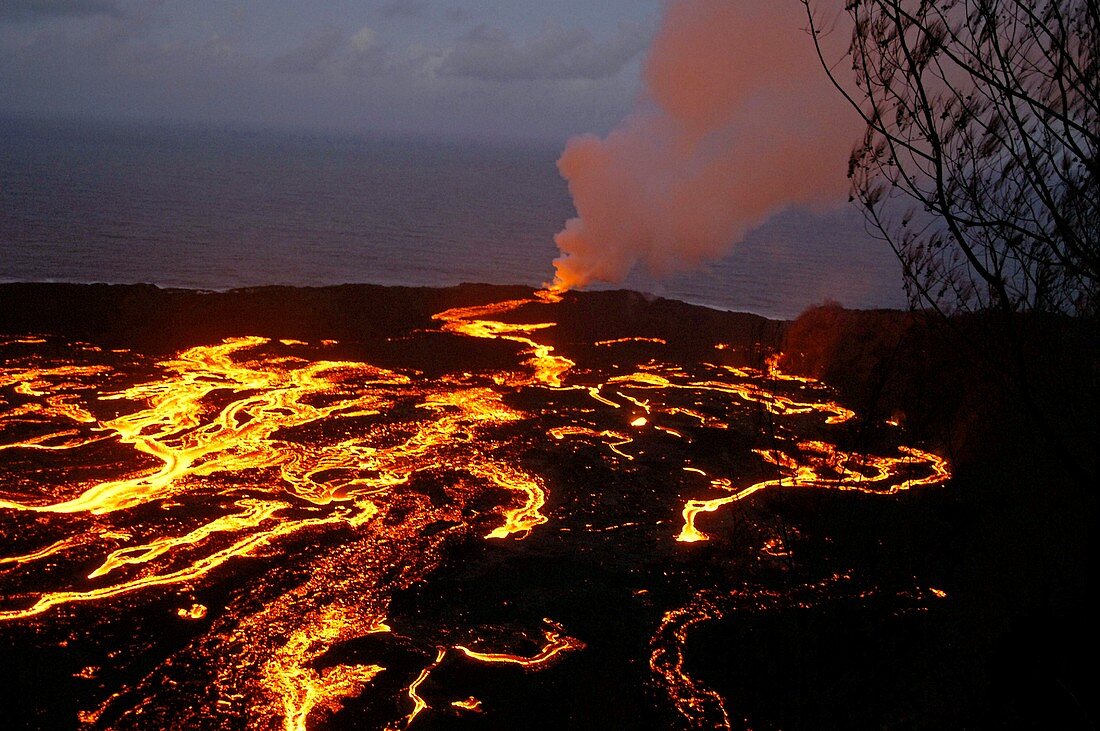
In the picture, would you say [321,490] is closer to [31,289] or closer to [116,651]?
[116,651]

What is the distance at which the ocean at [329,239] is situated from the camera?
52.9 metres

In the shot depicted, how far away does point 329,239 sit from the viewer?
69375mm

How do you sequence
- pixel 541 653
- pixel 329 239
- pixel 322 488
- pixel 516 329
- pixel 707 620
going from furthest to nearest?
1. pixel 329 239
2. pixel 516 329
3. pixel 322 488
4. pixel 707 620
5. pixel 541 653

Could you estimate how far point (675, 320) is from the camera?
35.2 m

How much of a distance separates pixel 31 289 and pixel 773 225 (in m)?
92.4

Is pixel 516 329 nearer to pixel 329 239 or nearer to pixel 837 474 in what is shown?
pixel 837 474

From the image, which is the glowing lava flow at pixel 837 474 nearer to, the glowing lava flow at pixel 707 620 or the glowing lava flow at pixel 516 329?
the glowing lava flow at pixel 707 620

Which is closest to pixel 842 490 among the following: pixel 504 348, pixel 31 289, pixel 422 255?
pixel 504 348

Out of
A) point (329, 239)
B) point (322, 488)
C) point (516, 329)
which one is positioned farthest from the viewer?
point (329, 239)

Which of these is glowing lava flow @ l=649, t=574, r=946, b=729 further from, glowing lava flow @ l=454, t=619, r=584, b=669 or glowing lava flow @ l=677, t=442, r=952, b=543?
glowing lava flow @ l=677, t=442, r=952, b=543

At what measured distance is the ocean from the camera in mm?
52938

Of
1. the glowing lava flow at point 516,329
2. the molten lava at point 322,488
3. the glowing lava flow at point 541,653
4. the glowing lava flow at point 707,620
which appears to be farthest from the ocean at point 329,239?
the glowing lava flow at point 541,653

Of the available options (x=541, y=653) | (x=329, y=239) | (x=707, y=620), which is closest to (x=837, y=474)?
(x=707, y=620)

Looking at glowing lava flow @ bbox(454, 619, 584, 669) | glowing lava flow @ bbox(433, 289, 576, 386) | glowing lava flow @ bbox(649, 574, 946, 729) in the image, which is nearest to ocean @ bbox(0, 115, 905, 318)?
glowing lava flow @ bbox(433, 289, 576, 386)
